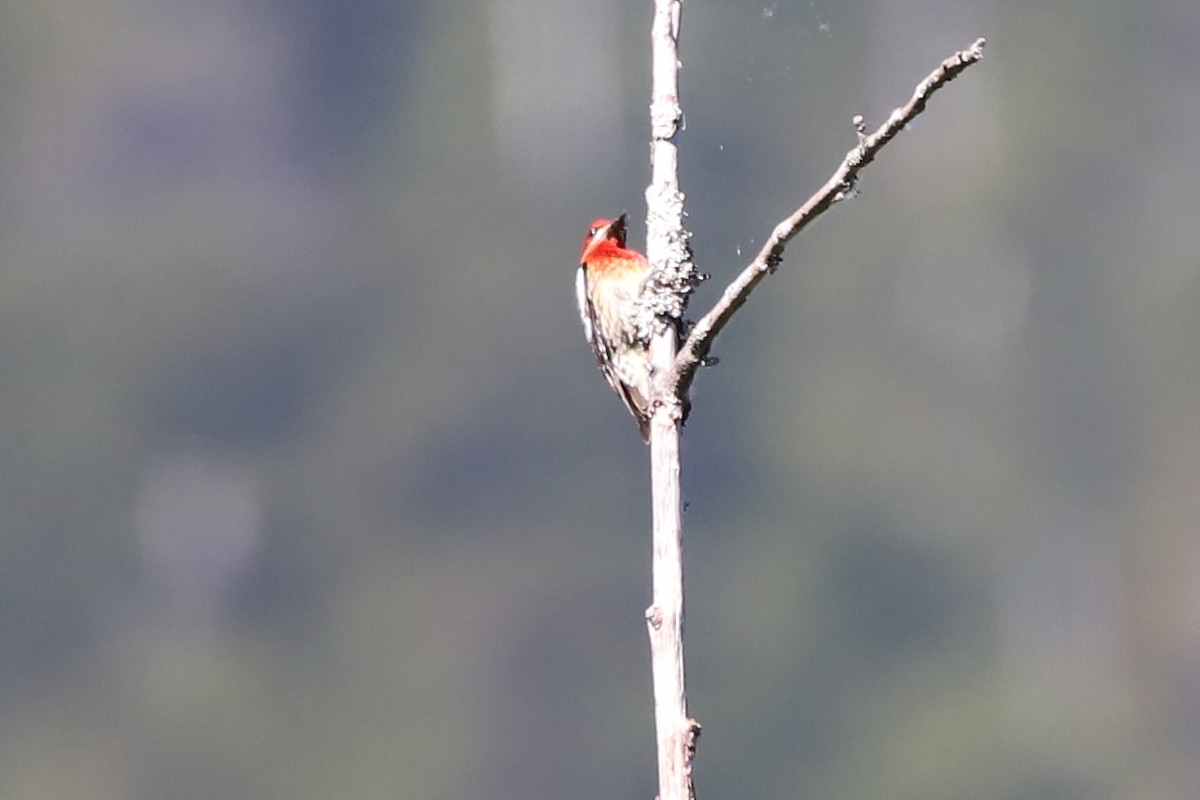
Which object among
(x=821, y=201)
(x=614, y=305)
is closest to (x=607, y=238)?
(x=614, y=305)

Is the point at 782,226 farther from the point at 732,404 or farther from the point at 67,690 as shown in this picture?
the point at 67,690

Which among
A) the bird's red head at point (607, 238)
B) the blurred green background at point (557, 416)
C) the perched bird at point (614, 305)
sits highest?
the blurred green background at point (557, 416)

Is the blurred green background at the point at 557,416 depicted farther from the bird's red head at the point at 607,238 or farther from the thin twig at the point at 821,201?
the thin twig at the point at 821,201

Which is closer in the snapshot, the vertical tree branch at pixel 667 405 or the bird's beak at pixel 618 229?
the vertical tree branch at pixel 667 405

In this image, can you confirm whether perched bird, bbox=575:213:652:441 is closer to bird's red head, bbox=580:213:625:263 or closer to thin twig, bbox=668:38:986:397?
bird's red head, bbox=580:213:625:263

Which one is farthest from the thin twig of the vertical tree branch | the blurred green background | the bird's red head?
the blurred green background

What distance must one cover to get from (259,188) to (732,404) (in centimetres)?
1501

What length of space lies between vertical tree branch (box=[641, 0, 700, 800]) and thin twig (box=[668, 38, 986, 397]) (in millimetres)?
152

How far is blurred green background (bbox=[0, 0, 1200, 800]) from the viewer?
137 feet

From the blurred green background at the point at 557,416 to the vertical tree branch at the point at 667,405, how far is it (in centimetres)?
3386

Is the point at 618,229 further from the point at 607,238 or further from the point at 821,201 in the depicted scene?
the point at 821,201

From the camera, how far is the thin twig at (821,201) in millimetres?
2994

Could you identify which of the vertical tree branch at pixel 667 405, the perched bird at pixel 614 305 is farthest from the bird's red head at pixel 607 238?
the vertical tree branch at pixel 667 405

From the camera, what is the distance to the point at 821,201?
Result: 10.4 feet
